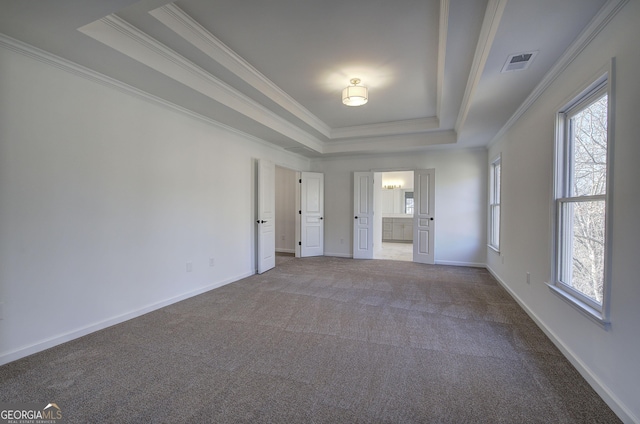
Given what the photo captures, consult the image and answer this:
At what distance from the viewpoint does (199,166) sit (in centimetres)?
391

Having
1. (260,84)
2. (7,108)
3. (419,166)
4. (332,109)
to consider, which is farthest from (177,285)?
(419,166)

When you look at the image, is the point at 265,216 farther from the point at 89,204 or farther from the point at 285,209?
the point at 89,204

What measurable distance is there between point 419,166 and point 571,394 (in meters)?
4.84

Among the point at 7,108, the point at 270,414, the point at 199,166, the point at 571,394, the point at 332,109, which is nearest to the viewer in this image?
the point at 270,414

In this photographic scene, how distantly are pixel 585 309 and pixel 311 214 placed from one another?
17.1ft

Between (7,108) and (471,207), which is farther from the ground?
(7,108)

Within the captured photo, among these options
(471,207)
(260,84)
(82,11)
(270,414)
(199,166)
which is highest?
(260,84)

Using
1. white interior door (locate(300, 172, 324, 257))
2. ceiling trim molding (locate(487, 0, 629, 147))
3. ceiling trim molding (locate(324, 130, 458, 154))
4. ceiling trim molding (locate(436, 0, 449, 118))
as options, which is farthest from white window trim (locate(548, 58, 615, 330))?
white interior door (locate(300, 172, 324, 257))

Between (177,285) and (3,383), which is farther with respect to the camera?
(177,285)

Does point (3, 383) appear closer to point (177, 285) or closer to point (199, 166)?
point (177, 285)

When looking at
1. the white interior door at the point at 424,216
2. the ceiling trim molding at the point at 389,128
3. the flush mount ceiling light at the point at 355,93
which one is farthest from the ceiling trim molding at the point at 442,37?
the white interior door at the point at 424,216

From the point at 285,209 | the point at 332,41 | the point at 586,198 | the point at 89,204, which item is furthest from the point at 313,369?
the point at 285,209

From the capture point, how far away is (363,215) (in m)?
6.55

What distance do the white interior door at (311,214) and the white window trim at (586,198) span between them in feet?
15.5
